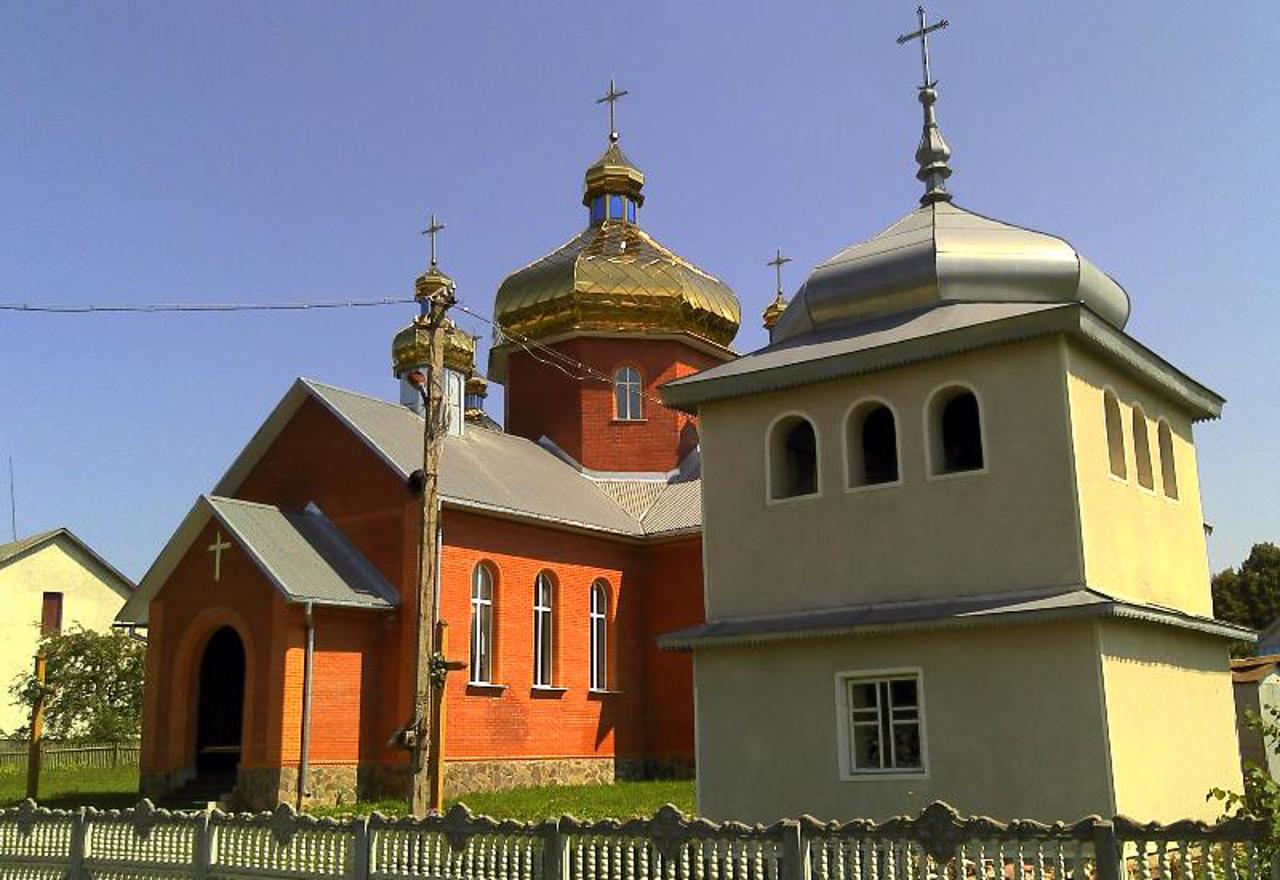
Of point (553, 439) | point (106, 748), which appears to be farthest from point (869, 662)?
point (106, 748)

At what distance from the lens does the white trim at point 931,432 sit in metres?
12.0

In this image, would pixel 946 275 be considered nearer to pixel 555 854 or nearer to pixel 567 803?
pixel 555 854

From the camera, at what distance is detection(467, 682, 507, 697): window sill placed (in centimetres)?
2006

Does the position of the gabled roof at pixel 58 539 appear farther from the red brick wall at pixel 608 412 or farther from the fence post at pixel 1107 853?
the fence post at pixel 1107 853

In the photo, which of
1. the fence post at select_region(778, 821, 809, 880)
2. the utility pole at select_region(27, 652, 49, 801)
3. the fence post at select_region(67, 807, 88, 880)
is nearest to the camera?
the fence post at select_region(778, 821, 809, 880)

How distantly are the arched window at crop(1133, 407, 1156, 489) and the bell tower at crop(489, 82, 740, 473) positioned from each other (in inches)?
550

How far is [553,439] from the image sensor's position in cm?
2673

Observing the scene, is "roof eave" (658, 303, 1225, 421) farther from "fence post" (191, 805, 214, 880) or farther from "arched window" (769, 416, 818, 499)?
"fence post" (191, 805, 214, 880)

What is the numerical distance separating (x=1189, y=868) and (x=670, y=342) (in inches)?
802

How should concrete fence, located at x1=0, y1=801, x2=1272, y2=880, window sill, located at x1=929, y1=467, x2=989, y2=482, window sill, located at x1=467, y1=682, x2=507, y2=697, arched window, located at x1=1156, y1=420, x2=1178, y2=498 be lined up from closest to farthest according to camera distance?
concrete fence, located at x1=0, y1=801, x2=1272, y2=880 < window sill, located at x1=929, y1=467, x2=989, y2=482 < arched window, located at x1=1156, y1=420, x2=1178, y2=498 < window sill, located at x1=467, y1=682, x2=507, y2=697

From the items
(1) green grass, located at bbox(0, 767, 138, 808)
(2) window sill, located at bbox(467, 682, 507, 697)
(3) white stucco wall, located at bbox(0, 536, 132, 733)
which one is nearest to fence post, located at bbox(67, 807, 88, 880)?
(1) green grass, located at bbox(0, 767, 138, 808)

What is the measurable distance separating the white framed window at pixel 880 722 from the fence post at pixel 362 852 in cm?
463

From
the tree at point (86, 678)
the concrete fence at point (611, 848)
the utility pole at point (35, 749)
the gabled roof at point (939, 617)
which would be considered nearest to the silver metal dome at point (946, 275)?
the gabled roof at point (939, 617)

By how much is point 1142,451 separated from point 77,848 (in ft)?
34.9
